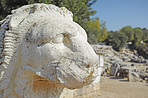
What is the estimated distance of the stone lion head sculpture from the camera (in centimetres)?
121

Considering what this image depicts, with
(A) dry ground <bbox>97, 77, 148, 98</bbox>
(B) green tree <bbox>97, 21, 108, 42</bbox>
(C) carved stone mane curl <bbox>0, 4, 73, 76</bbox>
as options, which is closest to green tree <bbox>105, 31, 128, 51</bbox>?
(B) green tree <bbox>97, 21, 108, 42</bbox>

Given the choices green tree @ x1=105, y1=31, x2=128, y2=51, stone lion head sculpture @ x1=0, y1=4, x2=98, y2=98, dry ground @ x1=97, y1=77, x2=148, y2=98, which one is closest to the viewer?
stone lion head sculpture @ x1=0, y1=4, x2=98, y2=98

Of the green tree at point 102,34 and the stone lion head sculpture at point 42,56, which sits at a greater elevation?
the green tree at point 102,34

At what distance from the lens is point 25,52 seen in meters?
1.27

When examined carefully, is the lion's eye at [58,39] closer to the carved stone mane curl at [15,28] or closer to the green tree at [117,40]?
the carved stone mane curl at [15,28]

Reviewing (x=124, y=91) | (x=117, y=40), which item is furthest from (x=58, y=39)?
(x=117, y=40)

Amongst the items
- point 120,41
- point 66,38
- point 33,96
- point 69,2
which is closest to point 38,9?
point 66,38

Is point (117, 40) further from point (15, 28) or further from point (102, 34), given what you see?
point (15, 28)

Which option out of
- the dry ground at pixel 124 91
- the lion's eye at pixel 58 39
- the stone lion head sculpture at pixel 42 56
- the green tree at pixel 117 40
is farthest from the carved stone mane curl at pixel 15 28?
the green tree at pixel 117 40

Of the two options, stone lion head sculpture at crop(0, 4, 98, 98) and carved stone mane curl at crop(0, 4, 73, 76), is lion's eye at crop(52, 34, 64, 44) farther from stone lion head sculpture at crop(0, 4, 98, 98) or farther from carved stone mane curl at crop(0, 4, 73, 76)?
carved stone mane curl at crop(0, 4, 73, 76)

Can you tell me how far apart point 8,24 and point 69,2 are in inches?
180

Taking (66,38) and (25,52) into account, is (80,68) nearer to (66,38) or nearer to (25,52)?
(66,38)

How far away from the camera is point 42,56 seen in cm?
121

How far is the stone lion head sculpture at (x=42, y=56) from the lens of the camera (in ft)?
3.96
